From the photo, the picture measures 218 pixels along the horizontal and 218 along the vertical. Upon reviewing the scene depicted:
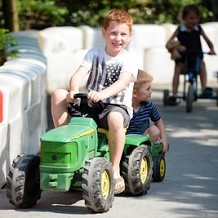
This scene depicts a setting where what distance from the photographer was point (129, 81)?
8.30 m

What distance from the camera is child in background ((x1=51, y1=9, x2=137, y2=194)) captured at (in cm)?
805

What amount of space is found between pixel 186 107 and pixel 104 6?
9.18 meters

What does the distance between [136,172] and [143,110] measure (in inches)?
39.1

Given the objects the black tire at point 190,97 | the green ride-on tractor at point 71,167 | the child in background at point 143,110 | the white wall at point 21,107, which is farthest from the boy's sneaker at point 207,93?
the green ride-on tractor at point 71,167

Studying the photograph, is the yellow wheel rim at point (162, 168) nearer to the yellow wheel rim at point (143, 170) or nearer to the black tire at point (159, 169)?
the black tire at point (159, 169)

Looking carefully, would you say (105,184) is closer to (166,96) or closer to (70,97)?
(70,97)

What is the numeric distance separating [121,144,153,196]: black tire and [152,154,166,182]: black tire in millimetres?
523

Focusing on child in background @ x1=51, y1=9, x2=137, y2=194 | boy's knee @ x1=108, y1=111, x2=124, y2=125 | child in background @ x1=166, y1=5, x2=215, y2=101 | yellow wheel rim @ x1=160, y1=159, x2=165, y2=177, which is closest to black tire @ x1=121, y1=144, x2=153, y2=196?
child in background @ x1=51, y1=9, x2=137, y2=194

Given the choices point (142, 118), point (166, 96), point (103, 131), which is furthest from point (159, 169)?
point (166, 96)

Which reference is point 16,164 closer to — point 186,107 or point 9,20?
point 186,107

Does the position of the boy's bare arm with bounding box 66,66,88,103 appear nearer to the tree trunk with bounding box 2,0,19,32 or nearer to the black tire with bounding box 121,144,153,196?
the black tire with bounding box 121,144,153,196

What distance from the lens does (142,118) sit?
9133mm

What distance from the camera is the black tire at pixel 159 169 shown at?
910 centimetres

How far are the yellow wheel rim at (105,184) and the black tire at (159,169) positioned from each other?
1.35 meters
